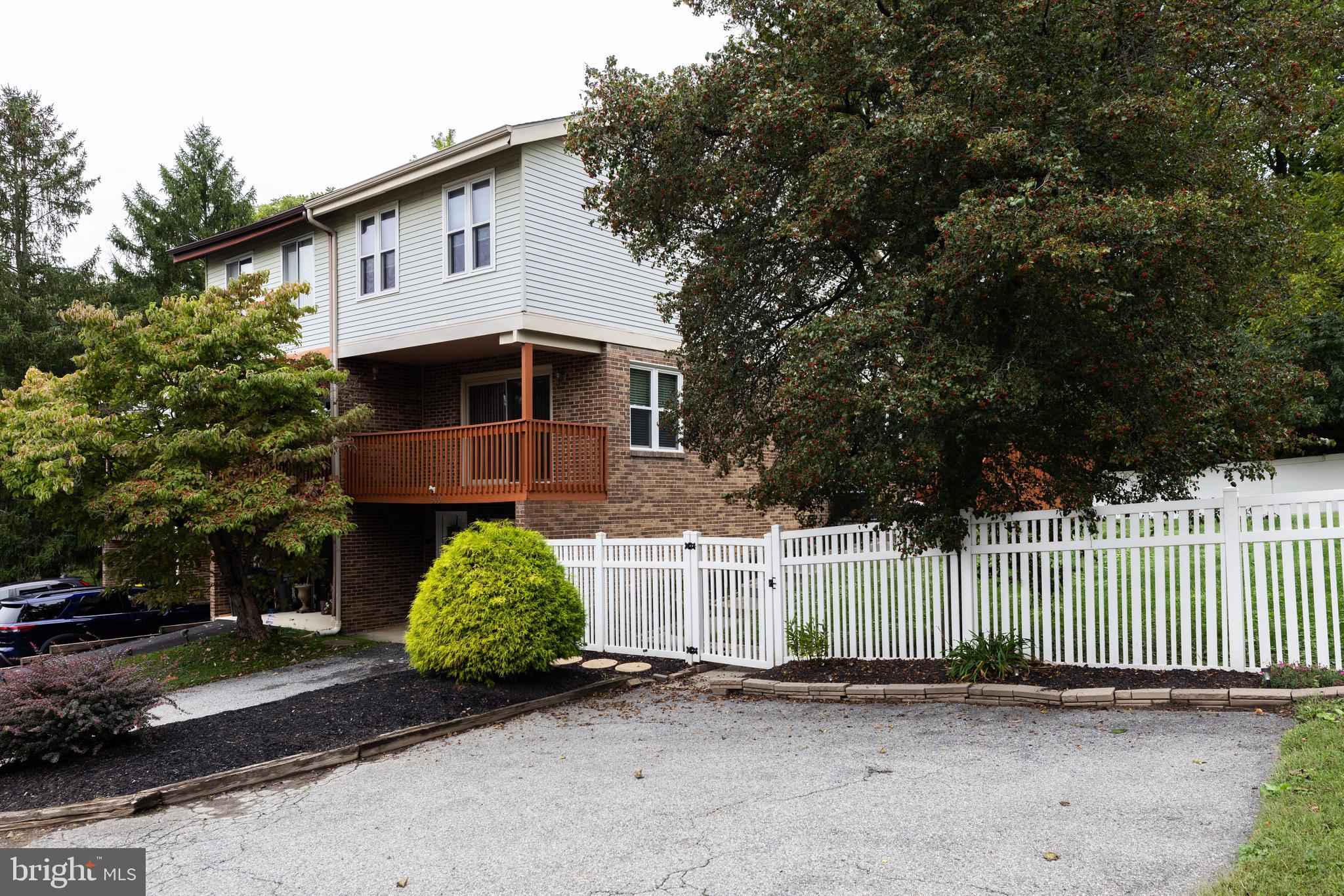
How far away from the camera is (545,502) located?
15.5 metres

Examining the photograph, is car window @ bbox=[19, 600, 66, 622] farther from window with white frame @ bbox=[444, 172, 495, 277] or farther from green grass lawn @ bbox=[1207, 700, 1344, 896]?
green grass lawn @ bbox=[1207, 700, 1344, 896]

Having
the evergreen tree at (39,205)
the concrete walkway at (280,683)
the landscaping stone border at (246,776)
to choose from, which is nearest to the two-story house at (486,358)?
the concrete walkway at (280,683)

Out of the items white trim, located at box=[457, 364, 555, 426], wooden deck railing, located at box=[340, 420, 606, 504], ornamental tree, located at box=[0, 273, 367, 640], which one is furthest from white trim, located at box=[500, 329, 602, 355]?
ornamental tree, located at box=[0, 273, 367, 640]

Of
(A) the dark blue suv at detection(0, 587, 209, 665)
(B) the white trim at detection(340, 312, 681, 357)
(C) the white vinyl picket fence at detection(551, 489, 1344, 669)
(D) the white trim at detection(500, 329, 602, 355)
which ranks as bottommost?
(A) the dark blue suv at detection(0, 587, 209, 665)

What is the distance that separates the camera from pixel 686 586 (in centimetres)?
1175

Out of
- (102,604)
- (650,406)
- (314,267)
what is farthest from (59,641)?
(650,406)

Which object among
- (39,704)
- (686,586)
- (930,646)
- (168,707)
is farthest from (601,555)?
(39,704)

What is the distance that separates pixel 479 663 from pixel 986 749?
5.47 meters

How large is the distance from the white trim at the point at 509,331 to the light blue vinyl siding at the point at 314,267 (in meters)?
1.26

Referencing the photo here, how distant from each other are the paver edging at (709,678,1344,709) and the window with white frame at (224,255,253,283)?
53.0 ft

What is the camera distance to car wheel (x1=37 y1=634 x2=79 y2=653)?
639 inches

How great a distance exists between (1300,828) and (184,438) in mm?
13821

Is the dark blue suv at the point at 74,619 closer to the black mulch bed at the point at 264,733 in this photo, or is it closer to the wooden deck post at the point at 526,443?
the wooden deck post at the point at 526,443

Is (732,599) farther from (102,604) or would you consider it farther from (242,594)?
(102,604)
